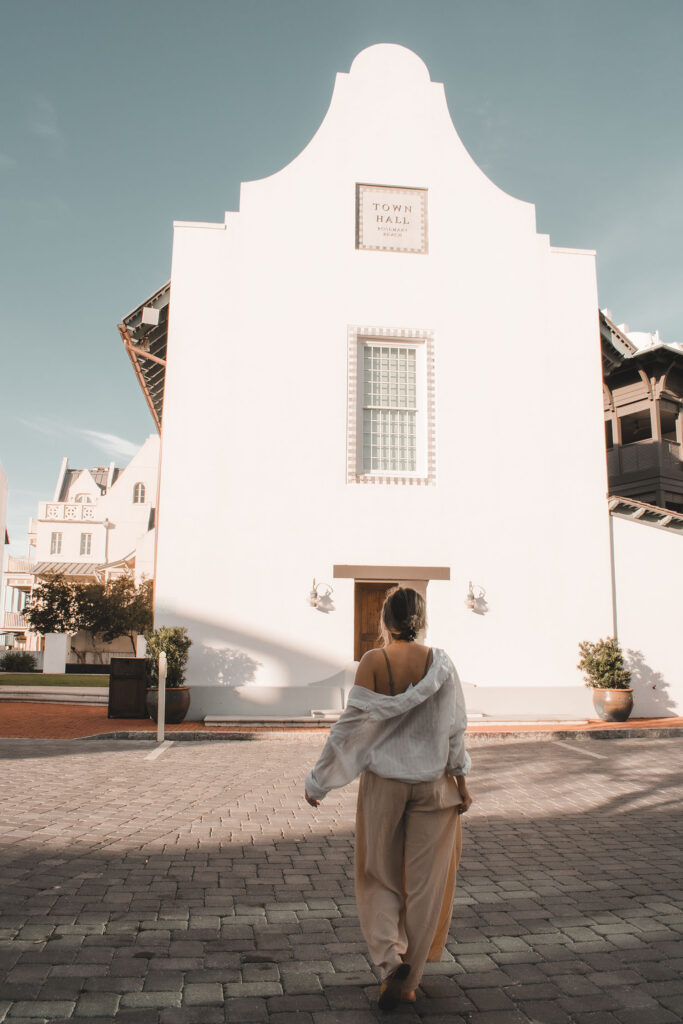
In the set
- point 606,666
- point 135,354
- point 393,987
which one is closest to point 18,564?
point 135,354

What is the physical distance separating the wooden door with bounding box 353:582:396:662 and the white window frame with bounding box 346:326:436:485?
223 centimetres

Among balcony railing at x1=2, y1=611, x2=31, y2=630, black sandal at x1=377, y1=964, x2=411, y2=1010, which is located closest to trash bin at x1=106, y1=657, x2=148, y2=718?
black sandal at x1=377, y1=964, x2=411, y2=1010

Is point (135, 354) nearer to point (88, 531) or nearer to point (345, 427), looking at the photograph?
point (345, 427)

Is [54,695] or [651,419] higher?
[651,419]

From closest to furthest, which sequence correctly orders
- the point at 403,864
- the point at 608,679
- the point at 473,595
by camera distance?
1. the point at 403,864
2. the point at 608,679
3. the point at 473,595

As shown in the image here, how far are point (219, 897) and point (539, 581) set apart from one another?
440 inches

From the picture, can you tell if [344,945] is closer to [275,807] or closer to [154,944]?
[154,944]

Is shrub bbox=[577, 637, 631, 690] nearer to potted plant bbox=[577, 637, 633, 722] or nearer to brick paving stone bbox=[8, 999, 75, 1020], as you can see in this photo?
potted plant bbox=[577, 637, 633, 722]

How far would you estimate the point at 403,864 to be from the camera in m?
3.52

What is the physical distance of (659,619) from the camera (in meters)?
15.6

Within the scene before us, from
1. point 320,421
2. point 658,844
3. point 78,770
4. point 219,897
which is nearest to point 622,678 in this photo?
point 320,421

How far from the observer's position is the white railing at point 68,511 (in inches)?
2008

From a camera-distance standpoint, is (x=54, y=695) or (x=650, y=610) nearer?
(x=650, y=610)

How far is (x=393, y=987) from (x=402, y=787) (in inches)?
31.4
